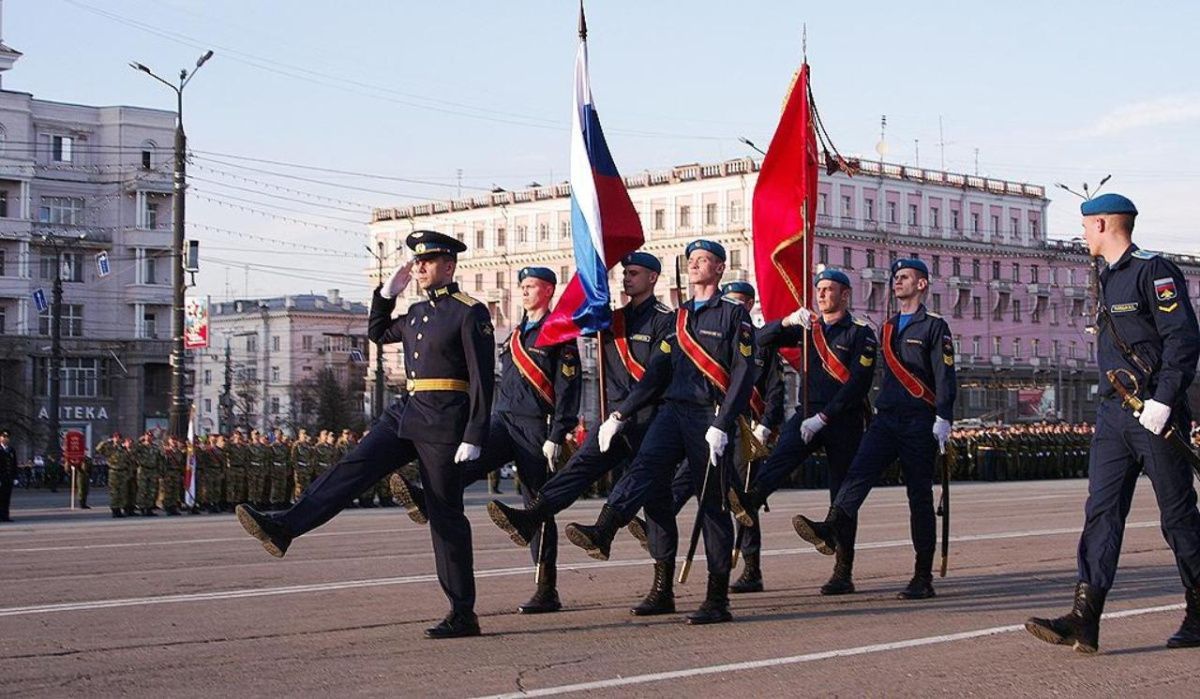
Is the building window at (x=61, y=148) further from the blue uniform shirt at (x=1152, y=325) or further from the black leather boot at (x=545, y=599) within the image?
the blue uniform shirt at (x=1152, y=325)

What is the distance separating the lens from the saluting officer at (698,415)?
9.79m

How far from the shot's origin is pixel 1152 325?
830 centimetres

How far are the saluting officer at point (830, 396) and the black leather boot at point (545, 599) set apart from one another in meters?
1.71

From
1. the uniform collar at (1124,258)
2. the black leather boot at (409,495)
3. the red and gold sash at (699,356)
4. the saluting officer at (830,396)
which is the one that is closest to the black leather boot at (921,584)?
the saluting officer at (830,396)

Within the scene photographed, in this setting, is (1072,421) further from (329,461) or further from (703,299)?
(703,299)

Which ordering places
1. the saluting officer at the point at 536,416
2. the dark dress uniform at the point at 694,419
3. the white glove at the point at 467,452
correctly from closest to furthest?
the white glove at the point at 467,452, the dark dress uniform at the point at 694,419, the saluting officer at the point at 536,416

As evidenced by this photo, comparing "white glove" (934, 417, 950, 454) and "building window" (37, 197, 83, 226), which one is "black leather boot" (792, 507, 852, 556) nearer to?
"white glove" (934, 417, 950, 454)

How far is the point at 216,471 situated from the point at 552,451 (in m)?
21.1

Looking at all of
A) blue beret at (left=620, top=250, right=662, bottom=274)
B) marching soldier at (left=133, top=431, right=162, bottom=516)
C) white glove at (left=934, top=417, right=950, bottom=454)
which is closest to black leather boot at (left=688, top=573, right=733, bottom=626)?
blue beret at (left=620, top=250, right=662, bottom=274)

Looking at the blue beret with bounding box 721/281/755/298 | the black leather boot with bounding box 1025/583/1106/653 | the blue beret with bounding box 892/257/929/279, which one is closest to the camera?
the black leather boot with bounding box 1025/583/1106/653

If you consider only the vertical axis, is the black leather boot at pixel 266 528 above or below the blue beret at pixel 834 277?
below

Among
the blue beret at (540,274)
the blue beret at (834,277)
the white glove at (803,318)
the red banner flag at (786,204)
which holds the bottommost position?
the white glove at (803,318)

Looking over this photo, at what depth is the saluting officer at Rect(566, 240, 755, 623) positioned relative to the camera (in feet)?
32.1

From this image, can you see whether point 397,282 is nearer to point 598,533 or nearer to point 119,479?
point 598,533
